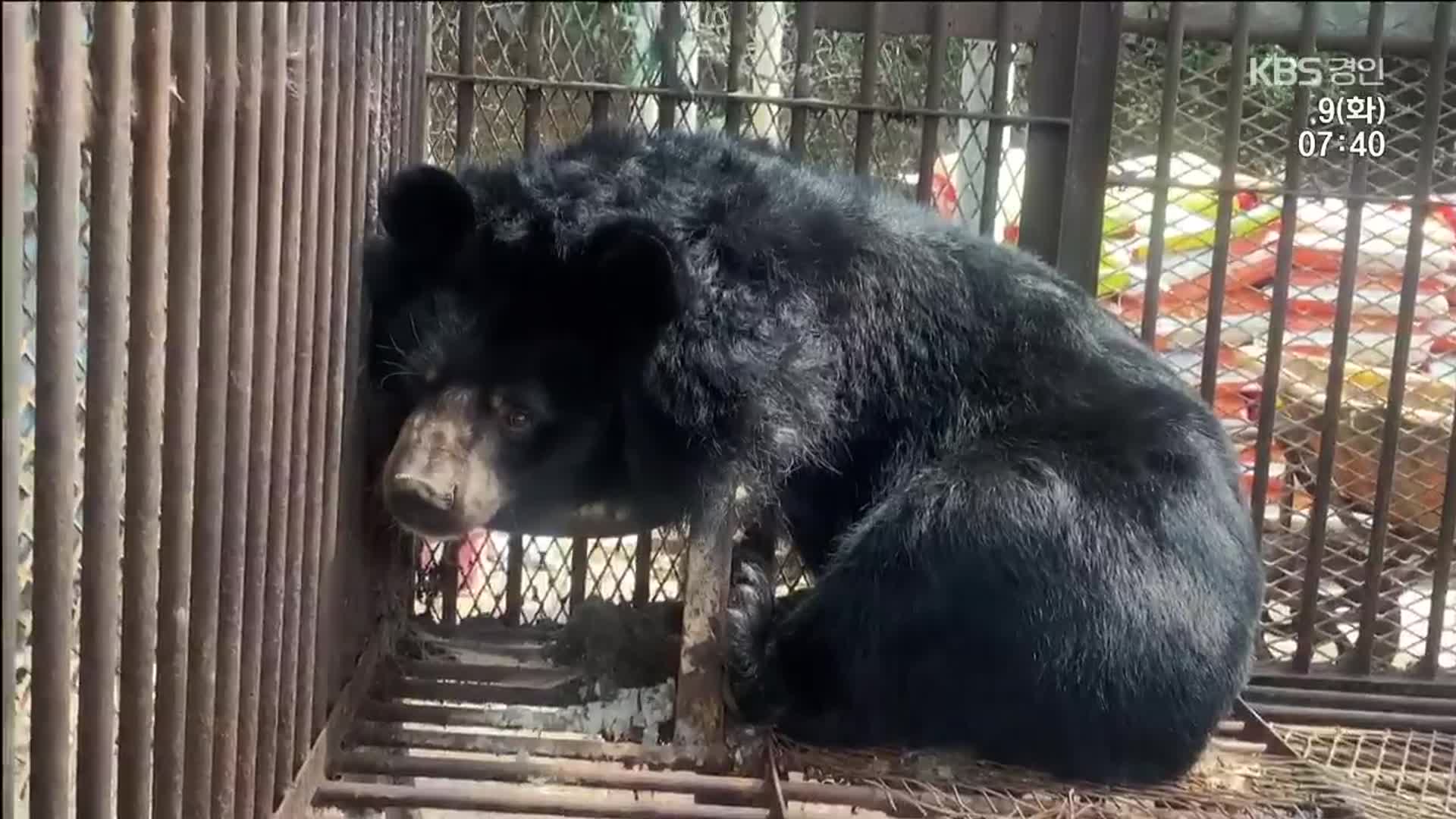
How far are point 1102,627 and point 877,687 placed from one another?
37cm

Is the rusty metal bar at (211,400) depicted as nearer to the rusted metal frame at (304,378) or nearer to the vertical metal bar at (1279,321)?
the rusted metal frame at (304,378)

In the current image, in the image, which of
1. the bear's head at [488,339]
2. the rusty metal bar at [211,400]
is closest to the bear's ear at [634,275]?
the bear's head at [488,339]

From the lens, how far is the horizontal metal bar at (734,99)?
7.83ft

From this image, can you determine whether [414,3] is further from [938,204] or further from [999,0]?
[938,204]

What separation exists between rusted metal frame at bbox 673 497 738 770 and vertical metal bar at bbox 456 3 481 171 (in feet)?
2.89

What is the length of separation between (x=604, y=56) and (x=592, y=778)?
4.00 feet

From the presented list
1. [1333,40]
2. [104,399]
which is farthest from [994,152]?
[104,399]

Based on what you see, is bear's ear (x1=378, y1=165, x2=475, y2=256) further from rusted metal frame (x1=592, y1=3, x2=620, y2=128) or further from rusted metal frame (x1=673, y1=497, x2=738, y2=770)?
rusted metal frame (x1=673, y1=497, x2=738, y2=770)

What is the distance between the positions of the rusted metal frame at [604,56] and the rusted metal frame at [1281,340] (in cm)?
131

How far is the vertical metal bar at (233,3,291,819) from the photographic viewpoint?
4.63ft

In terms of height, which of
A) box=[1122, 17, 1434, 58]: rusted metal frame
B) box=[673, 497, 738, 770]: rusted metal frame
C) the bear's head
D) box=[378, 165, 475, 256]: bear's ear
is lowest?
box=[673, 497, 738, 770]: rusted metal frame

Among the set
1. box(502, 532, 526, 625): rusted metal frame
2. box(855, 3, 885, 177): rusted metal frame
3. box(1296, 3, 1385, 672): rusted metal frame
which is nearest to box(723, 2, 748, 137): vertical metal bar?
box(855, 3, 885, 177): rusted metal frame

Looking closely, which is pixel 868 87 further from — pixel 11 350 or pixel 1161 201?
pixel 11 350

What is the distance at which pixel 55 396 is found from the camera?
3.56 ft
